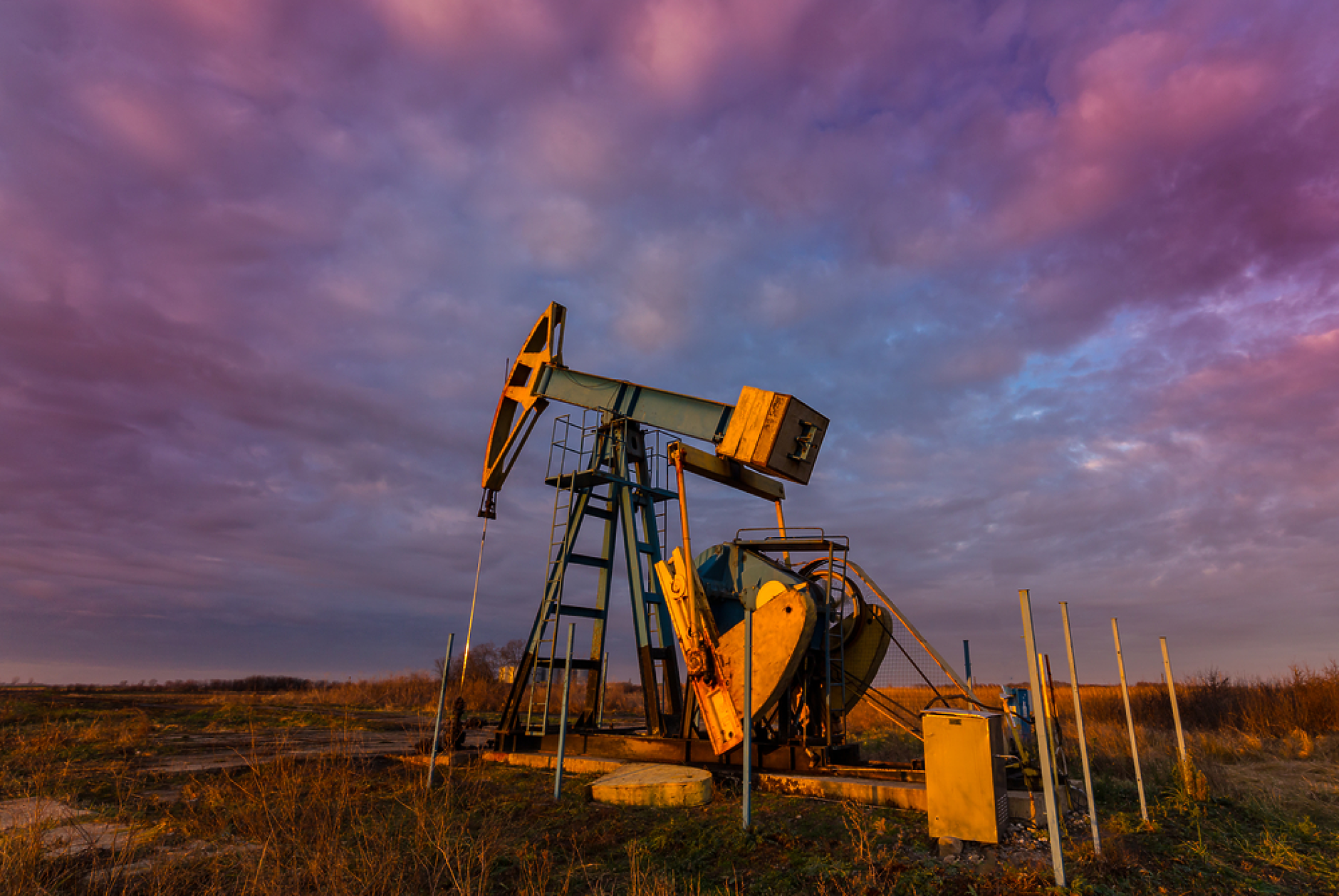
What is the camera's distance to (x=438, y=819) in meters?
5.60

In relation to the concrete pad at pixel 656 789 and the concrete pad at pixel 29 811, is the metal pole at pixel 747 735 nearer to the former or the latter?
the concrete pad at pixel 656 789

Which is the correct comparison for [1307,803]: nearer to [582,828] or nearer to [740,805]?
[740,805]

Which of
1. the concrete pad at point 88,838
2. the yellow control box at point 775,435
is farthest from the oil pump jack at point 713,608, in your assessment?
the concrete pad at point 88,838

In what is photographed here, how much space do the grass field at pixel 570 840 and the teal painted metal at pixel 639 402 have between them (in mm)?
5070

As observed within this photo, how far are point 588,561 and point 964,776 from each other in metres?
6.98

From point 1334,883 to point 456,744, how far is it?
11443mm

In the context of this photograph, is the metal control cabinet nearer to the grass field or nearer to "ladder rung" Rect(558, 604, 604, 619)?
the grass field

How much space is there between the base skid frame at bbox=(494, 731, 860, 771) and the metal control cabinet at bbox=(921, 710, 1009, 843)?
2.59m

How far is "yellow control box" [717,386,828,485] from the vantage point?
31.2 feet

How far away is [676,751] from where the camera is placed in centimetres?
941

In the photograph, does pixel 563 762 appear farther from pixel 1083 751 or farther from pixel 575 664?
pixel 1083 751

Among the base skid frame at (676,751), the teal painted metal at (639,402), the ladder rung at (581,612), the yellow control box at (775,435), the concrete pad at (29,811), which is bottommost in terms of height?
the concrete pad at (29,811)

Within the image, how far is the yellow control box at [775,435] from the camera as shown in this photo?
9500 mm

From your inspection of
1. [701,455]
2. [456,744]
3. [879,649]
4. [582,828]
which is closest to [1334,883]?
[879,649]
